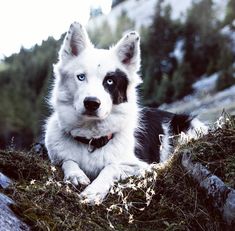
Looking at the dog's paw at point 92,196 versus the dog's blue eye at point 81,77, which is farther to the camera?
the dog's blue eye at point 81,77

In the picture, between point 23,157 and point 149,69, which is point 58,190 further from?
point 149,69

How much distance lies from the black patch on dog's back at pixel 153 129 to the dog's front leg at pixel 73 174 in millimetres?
901

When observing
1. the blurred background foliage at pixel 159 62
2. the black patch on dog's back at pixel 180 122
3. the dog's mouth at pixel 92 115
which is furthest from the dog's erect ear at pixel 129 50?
the blurred background foliage at pixel 159 62

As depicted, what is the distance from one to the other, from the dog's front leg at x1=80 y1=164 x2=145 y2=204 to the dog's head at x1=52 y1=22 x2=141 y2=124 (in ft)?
1.64

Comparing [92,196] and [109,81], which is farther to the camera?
[109,81]

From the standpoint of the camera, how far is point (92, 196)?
3883 millimetres

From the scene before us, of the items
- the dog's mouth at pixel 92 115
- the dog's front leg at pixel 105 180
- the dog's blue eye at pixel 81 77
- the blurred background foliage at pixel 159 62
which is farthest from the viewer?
the blurred background foliage at pixel 159 62

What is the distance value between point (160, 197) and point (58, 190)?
79 centimetres

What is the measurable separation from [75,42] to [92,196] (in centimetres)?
196

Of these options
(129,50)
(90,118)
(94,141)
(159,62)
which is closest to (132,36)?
(129,50)

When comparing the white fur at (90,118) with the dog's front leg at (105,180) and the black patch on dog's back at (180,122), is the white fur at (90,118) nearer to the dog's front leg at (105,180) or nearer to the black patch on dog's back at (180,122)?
the dog's front leg at (105,180)

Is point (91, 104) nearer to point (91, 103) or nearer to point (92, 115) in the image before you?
point (91, 103)

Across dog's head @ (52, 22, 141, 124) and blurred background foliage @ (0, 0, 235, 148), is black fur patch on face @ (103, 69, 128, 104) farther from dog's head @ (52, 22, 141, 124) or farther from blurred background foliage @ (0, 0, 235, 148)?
blurred background foliage @ (0, 0, 235, 148)

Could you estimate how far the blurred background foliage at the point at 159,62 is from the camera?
852 inches
